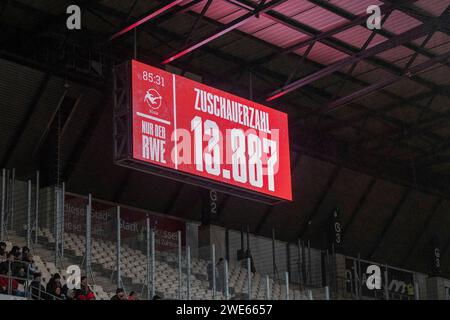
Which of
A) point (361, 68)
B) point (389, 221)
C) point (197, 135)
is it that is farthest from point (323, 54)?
point (389, 221)

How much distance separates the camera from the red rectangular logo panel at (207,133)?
21.4 m

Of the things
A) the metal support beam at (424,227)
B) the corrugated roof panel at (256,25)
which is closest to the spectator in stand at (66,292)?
the corrugated roof panel at (256,25)

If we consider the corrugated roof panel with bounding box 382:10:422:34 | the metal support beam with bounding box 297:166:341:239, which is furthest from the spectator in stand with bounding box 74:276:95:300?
the metal support beam with bounding box 297:166:341:239

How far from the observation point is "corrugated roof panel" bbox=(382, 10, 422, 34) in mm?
23625

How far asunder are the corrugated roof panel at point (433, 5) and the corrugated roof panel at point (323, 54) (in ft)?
9.73

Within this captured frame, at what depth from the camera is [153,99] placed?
2169 centimetres

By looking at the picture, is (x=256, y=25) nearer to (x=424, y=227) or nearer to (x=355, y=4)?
(x=355, y=4)

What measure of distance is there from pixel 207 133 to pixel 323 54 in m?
4.73

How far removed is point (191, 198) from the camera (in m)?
29.4

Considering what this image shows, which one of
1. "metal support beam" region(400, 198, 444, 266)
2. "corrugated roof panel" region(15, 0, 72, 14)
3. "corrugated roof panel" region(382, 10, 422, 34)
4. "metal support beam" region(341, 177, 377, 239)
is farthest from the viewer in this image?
"metal support beam" region(400, 198, 444, 266)

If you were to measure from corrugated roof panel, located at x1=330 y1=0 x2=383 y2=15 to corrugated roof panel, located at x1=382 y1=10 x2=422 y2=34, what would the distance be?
31.9 inches

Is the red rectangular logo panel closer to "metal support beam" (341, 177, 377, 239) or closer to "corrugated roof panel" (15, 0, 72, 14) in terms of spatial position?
"corrugated roof panel" (15, 0, 72, 14)

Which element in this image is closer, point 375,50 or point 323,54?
point 375,50
